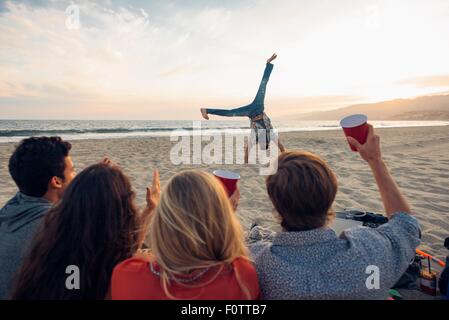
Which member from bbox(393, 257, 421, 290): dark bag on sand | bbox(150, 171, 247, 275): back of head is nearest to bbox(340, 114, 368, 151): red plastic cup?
bbox(150, 171, 247, 275): back of head

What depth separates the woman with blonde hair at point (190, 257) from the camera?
4.00 feet

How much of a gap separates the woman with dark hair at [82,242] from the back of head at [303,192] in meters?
0.82

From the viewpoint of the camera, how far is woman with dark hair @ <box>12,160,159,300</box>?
55.5 inches

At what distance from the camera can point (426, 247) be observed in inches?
132

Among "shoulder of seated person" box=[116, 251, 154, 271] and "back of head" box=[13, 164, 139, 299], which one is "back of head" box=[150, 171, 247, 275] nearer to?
"shoulder of seated person" box=[116, 251, 154, 271]

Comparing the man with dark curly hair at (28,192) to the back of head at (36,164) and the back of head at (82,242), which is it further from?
the back of head at (82,242)

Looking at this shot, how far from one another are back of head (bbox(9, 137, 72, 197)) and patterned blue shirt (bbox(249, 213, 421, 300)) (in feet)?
4.93

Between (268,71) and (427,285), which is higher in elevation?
(268,71)

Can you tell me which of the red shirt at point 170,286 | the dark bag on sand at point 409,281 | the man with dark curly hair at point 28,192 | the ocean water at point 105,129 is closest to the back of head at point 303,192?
the red shirt at point 170,286

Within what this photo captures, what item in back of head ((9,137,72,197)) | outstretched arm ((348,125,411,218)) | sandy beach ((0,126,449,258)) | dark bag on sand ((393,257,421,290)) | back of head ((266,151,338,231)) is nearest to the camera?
back of head ((266,151,338,231))

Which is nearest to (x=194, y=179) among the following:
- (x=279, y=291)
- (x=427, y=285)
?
(x=279, y=291)

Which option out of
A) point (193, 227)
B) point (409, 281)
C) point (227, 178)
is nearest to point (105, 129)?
point (227, 178)

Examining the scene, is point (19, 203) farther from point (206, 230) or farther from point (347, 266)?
point (347, 266)
